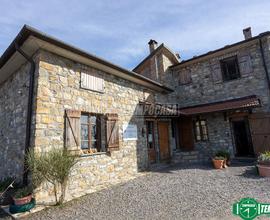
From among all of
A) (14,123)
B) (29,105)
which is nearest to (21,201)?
(29,105)

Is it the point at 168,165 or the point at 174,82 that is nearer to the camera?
the point at 168,165

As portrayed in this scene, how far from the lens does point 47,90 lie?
5246 mm

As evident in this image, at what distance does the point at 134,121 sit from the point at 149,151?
170cm

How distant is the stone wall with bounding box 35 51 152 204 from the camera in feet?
16.7

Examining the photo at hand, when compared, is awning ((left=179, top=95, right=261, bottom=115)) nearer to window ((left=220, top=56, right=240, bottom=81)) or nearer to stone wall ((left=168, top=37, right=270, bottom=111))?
stone wall ((left=168, top=37, right=270, bottom=111))

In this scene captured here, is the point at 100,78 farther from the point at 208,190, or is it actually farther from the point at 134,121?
the point at 208,190

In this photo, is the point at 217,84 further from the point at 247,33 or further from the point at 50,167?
the point at 50,167

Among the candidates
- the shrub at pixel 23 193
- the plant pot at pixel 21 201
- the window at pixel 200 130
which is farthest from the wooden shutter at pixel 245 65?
the plant pot at pixel 21 201

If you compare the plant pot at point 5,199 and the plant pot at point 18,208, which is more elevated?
the plant pot at point 5,199

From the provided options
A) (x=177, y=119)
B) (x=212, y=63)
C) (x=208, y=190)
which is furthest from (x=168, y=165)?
(x=212, y=63)

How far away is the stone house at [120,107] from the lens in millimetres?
5289

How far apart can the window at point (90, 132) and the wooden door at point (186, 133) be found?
5.90 metres

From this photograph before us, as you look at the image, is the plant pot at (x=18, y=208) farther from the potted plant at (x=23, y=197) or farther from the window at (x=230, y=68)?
Answer: the window at (x=230, y=68)

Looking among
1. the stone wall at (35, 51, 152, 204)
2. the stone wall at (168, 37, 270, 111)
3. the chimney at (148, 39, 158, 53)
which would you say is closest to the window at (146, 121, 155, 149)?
the stone wall at (35, 51, 152, 204)
